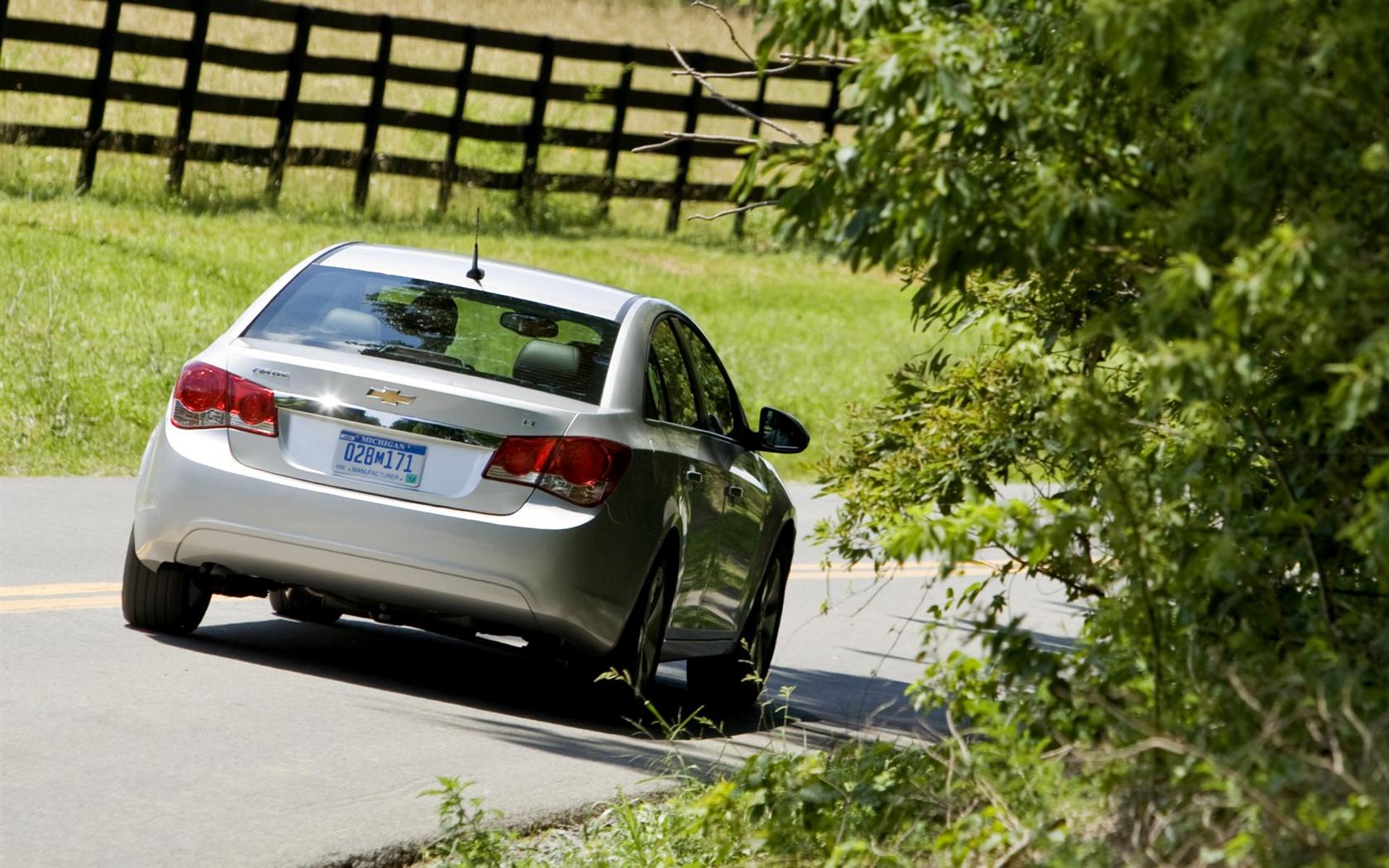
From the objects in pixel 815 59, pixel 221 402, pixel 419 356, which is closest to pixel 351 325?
pixel 419 356

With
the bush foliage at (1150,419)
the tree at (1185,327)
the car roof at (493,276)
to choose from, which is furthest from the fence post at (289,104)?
the tree at (1185,327)

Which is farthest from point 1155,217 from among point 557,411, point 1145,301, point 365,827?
point 557,411

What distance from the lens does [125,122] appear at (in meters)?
→ 25.5

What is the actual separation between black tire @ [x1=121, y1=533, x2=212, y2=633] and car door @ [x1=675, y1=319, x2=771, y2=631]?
6.85ft

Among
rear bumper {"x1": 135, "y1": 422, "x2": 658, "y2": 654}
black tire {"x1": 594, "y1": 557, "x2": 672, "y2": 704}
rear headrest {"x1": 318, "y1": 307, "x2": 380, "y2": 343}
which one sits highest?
rear headrest {"x1": 318, "y1": 307, "x2": 380, "y2": 343}

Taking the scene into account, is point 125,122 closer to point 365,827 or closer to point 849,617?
point 849,617

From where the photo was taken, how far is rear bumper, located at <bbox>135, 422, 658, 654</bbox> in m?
7.50

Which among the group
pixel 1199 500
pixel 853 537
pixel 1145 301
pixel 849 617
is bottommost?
pixel 849 617

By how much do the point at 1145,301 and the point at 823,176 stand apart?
862 millimetres

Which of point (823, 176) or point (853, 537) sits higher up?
point (823, 176)

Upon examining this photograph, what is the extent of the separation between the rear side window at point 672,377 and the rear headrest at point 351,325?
1.15m

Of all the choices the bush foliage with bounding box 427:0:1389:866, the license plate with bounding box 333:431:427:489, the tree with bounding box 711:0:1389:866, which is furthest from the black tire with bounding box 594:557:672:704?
the tree with bounding box 711:0:1389:866

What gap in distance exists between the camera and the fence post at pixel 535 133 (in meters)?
27.4

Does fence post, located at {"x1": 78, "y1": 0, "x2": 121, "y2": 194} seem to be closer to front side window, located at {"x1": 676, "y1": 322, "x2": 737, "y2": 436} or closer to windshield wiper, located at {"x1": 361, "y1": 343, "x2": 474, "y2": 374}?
front side window, located at {"x1": 676, "y1": 322, "x2": 737, "y2": 436}
